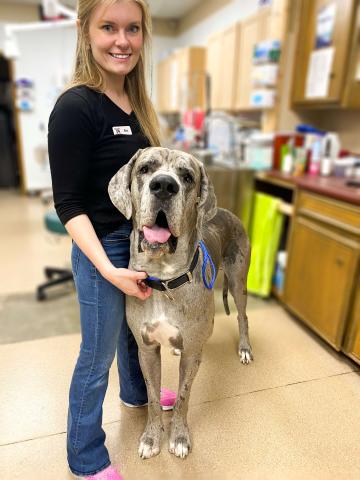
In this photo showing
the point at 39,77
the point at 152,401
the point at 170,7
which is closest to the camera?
the point at 152,401

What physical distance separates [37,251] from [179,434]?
9.75 feet

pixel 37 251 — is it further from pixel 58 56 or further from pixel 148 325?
pixel 58 56

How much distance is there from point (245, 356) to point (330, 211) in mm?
1027

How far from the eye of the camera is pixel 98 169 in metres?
1.15

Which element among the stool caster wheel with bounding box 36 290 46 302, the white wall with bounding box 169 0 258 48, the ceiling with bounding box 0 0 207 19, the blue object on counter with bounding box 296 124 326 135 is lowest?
the stool caster wheel with bounding box 36 290 46 302

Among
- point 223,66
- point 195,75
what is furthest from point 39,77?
point 223,66

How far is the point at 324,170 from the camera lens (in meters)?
2.84

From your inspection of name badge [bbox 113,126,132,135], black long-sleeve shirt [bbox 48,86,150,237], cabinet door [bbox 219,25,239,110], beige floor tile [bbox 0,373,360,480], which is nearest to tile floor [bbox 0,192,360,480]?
beige floor tile [bbox 0,373,360,480]

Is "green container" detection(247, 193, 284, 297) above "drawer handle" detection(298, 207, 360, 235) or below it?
below

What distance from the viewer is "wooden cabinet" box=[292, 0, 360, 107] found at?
2.51 meters

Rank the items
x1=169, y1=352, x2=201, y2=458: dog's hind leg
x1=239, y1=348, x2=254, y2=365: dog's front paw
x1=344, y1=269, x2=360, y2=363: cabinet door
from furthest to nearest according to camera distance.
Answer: x1=344, y1=269, x2=360, y2=363: cabinet door < x1=239, y1=348, x2=254, y2=365: dog's front paw < x1=169, y1=352, x2=201, y2=458: dog's hind leg

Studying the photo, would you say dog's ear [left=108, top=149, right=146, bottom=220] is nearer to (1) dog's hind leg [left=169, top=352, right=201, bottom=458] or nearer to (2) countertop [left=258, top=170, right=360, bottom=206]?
(1) dog's hind leg [left=169, top=352, right=201, bottom=458]

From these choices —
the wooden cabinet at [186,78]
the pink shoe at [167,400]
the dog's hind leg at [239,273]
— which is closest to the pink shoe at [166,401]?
the pink shoe at [167,400]

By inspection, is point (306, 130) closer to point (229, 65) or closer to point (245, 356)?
point (229, 65)
